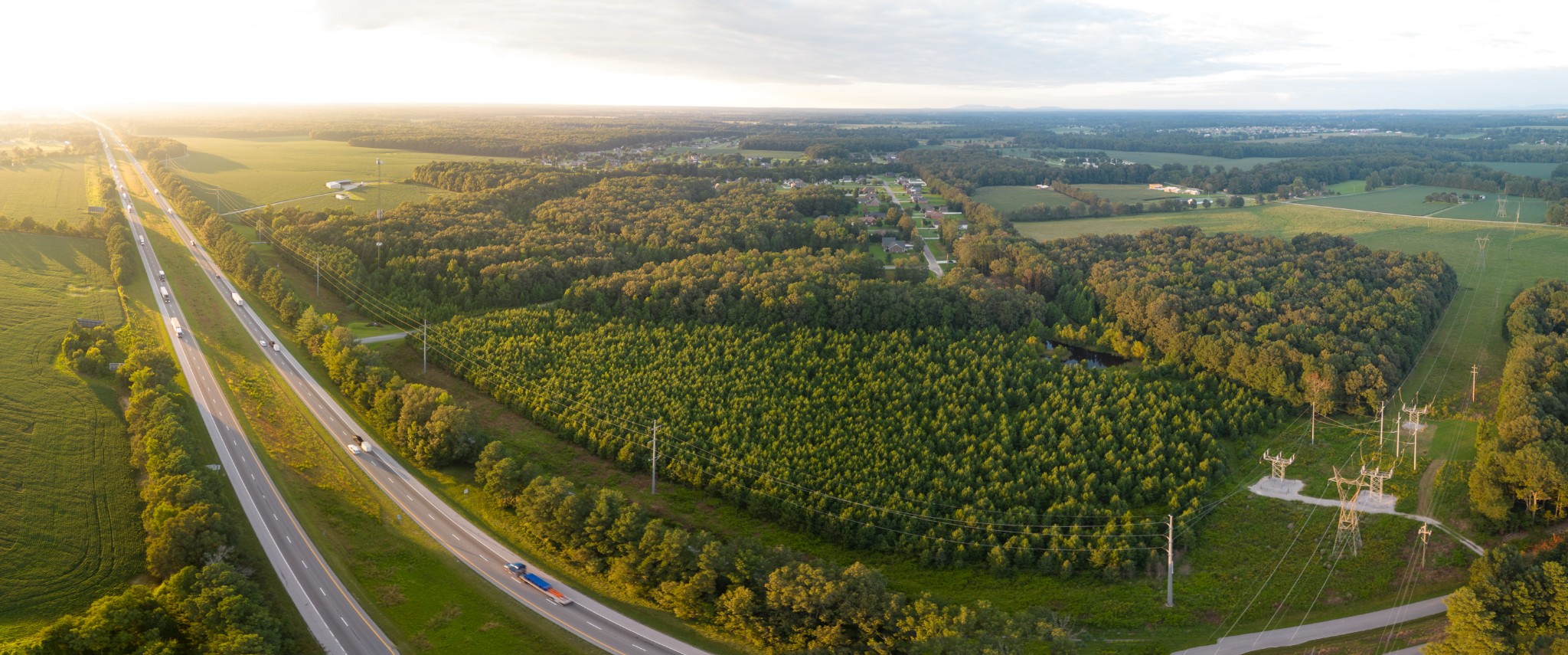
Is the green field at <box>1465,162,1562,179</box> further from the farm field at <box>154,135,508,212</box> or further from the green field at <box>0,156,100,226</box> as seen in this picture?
the green field at <box>0,156,100,226</box>

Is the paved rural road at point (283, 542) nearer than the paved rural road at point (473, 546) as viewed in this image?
Yes

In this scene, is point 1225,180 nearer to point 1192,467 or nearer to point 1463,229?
point 1463,229

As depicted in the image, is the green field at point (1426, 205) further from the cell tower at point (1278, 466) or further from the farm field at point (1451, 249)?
the cell tower at point (1278, 466)

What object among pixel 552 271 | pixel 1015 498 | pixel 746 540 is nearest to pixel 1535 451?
pixel 1015 498

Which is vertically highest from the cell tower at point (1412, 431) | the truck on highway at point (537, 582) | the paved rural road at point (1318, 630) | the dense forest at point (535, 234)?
the dense forest at point (535, 234)

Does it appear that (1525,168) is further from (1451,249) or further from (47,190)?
(47,190)

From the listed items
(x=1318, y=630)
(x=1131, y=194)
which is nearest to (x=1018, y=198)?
(x=1131, y=194)

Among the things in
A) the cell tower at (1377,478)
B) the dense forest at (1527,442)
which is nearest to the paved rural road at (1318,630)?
the cell tower at (1377,478)
